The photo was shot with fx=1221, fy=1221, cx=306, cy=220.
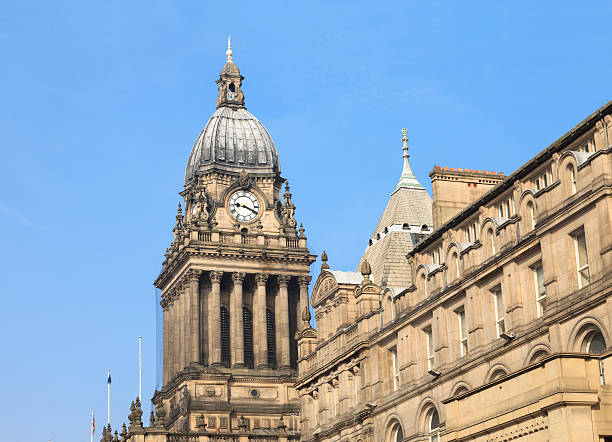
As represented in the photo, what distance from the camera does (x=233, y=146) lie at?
120 metres

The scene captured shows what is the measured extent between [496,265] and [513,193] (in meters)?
4.30

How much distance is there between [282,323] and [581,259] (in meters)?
66.7

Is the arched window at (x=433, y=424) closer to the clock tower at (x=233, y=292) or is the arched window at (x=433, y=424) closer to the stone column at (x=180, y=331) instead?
the clock tower at (x=233, y=292)

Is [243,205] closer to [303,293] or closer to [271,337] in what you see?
[303,293]

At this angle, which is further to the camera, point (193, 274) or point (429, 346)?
point (193, 274)

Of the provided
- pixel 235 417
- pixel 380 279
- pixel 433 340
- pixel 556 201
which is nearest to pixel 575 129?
pixel 556 201

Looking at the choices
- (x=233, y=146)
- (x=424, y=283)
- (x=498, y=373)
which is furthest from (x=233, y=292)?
(x=498, y=373)

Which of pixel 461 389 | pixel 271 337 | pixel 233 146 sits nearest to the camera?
pixel 461 389

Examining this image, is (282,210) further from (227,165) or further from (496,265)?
(496,265)

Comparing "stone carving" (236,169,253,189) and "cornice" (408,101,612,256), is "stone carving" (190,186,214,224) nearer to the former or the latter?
"stone carving" (236,169,253,189)

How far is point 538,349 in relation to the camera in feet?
170

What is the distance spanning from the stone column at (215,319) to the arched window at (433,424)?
49336 millimetres

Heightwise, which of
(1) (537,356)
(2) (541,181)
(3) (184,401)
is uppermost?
(3) (184,401)

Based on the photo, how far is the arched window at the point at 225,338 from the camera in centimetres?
11200
